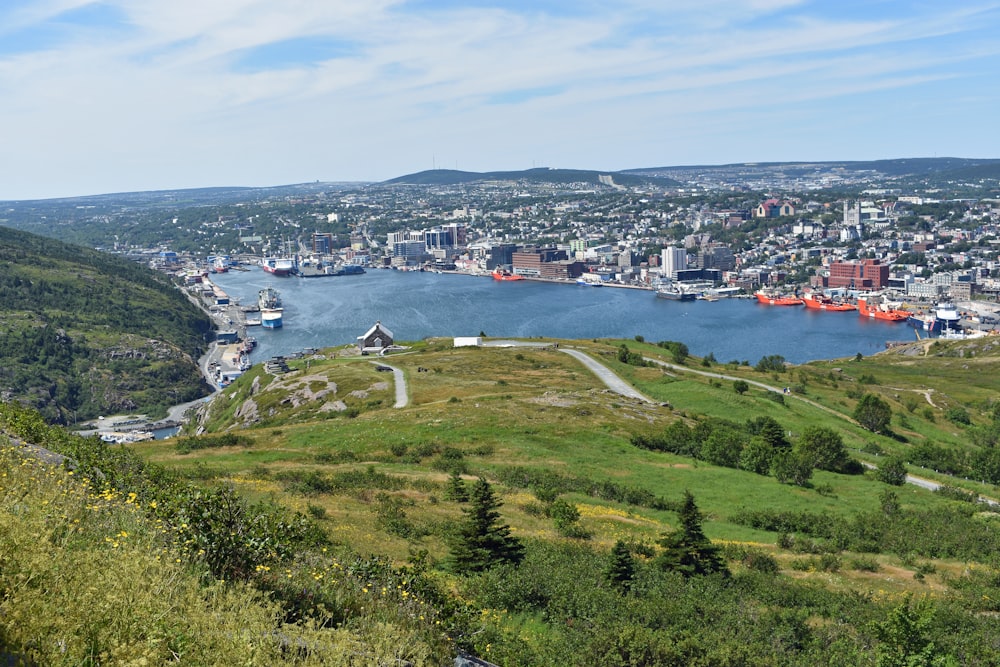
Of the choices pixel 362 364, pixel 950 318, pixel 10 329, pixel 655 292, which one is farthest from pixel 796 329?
pixel 10 329

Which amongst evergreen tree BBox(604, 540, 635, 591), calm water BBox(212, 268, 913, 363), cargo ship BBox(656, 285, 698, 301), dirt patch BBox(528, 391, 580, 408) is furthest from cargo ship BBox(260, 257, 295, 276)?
evergreen tree BBox(604, 540, 635, 591)

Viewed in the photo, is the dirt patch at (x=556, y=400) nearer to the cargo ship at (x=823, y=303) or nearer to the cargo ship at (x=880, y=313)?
the cargo ship at (x=880, y=313)

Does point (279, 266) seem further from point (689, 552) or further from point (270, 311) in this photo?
point (689, 552)

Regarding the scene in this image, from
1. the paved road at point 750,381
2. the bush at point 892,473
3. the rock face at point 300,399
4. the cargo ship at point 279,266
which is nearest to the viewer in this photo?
the bush at point 892,473

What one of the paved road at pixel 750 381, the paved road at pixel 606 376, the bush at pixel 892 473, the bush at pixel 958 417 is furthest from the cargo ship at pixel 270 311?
the bush at pixel 892 473

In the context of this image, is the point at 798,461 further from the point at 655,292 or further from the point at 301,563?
the point at 655,292

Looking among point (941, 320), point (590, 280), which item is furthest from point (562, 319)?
point (941, 320)
